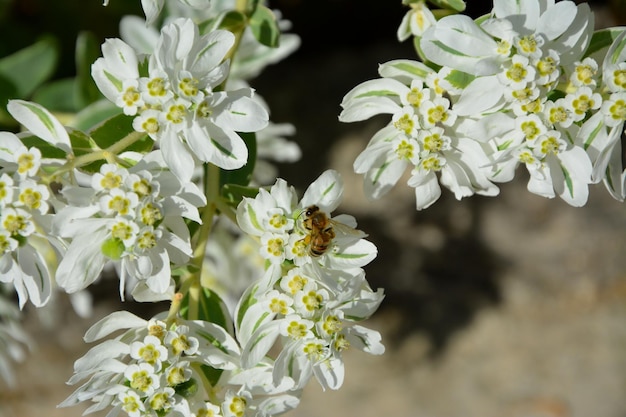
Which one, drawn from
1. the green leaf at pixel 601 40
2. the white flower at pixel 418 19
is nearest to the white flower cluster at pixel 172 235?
the white flower at pixel 418 19

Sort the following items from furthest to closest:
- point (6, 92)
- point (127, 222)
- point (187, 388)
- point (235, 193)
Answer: point (6, 92) → point (235, 193) → point (187, 388) → point (127, 222)

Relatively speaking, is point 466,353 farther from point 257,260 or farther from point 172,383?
point 172,383

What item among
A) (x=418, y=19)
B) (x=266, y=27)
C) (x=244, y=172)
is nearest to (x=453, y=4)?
(x=418, y=19)

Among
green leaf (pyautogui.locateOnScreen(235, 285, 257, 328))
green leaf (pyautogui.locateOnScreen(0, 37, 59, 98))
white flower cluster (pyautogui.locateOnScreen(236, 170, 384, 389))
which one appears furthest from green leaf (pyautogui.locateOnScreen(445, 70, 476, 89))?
green leaf (pyautogui.locateOnScreen(0, 37, 59, 98))

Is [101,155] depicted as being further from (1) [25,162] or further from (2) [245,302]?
(2) [245,302]

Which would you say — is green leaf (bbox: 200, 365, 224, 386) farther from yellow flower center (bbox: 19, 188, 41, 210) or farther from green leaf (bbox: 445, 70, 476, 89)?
green leaf (bbox: 445, 70, 476, 89)
